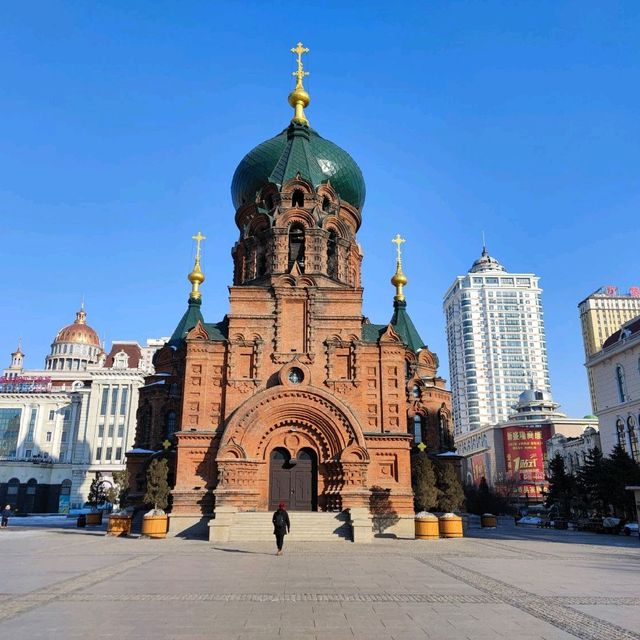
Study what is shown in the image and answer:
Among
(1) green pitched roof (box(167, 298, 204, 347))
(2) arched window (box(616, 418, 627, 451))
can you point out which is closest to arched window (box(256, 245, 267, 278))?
(1) green pitched roof (box(167, 298, 204, 347))

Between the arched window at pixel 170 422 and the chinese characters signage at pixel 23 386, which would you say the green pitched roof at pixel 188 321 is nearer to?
the arched window at pixel 170 422

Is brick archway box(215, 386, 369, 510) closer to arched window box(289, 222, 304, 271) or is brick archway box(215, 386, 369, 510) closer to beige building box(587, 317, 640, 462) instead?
arched window box(289, 222, 304, 271)

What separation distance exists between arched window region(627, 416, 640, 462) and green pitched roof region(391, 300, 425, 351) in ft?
62.3

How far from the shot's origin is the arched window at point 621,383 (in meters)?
43.2

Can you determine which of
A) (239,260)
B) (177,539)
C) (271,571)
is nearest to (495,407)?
(239,260)

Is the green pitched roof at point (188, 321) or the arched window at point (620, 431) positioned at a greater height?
the green pitched roof at point (188, 321)

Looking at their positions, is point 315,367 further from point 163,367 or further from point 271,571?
point 271,571

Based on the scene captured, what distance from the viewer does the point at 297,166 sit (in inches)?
1174

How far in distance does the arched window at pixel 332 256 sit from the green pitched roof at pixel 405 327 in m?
6.49

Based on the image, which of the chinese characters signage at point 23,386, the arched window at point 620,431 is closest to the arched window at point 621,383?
the arched window at point 620,431

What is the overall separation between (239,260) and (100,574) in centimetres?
2155

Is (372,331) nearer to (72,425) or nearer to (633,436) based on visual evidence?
(633,436)

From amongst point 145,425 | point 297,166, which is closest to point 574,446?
point 297,166

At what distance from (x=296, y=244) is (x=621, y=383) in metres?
29.5
